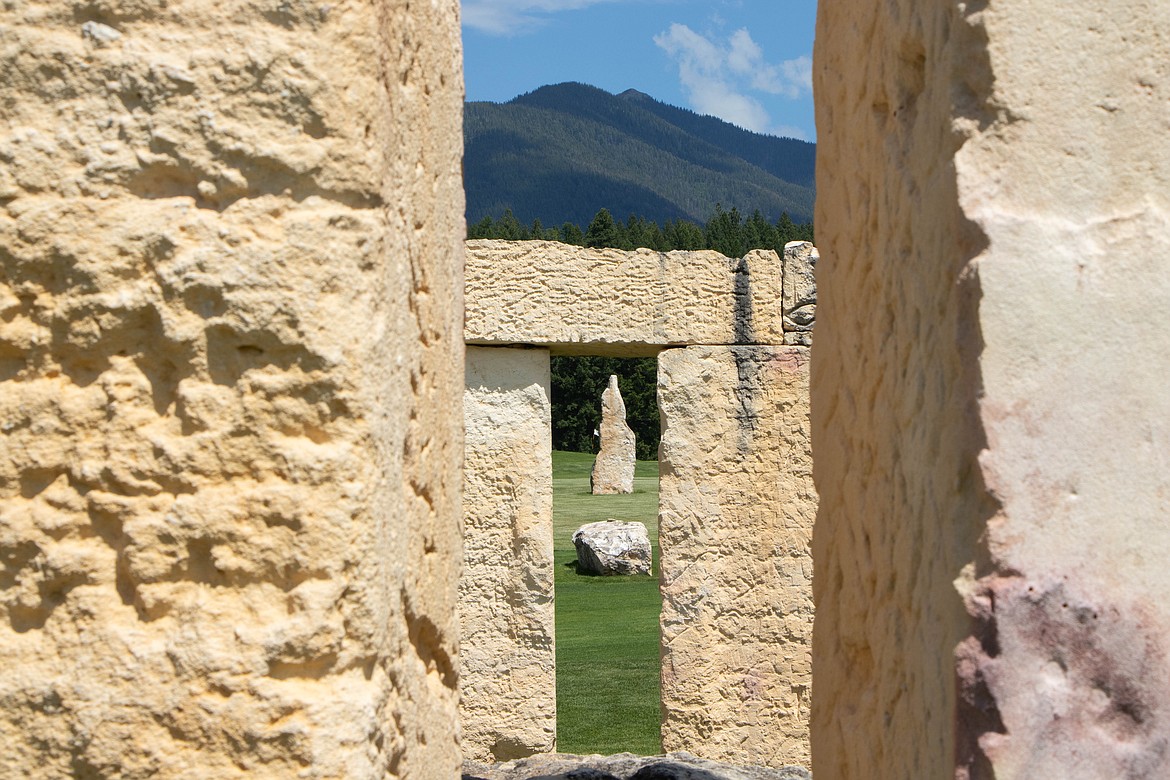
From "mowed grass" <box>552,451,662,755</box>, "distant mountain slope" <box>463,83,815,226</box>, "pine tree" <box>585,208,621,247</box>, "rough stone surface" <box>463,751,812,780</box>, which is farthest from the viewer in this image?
"distant mountain slope" <box>463,83,815,226</box>

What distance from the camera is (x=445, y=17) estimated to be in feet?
7.36

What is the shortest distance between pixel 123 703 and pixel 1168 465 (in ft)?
4.97

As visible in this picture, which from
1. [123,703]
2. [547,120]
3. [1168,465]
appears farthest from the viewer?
[547,120]

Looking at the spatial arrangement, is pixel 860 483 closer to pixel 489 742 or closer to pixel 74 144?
pixel 74 144

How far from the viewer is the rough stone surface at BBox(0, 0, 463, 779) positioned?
66.2 inches

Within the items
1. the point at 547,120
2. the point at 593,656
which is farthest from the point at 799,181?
the point at 593,656

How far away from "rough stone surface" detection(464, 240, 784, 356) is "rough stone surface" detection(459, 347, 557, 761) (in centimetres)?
26

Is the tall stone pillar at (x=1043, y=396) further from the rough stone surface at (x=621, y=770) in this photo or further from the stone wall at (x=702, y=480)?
the stone wall at (x=702, y=480)

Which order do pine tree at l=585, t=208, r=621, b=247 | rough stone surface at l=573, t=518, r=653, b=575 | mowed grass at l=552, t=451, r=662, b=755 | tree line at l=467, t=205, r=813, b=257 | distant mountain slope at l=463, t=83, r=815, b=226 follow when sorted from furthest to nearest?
distant mountain slope at l=463, t=83, r=815, b=226, pine tree at l=585, t=208, r=621, b=247, tree line at l=467, t=205, r=813, b=257, rough stone surface at l=573, t=518, r=653, b=575, mowed grass at l=552, t=451, r=662, b=755

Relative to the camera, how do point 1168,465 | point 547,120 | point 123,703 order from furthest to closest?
point 547,120
point 1168,465
point 123,703

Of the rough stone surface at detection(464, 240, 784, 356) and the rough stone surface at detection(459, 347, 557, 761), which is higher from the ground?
the rough stone surface at detection(464, 240, 784, 356)

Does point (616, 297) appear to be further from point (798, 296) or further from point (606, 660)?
point (606, 660)

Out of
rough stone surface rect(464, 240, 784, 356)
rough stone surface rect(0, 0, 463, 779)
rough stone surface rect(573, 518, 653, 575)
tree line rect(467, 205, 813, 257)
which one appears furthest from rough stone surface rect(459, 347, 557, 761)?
tree line rect(467, 205, 813, 257)

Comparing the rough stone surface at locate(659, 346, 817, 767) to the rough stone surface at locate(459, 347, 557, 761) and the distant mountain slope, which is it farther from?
the distant mountain slope
